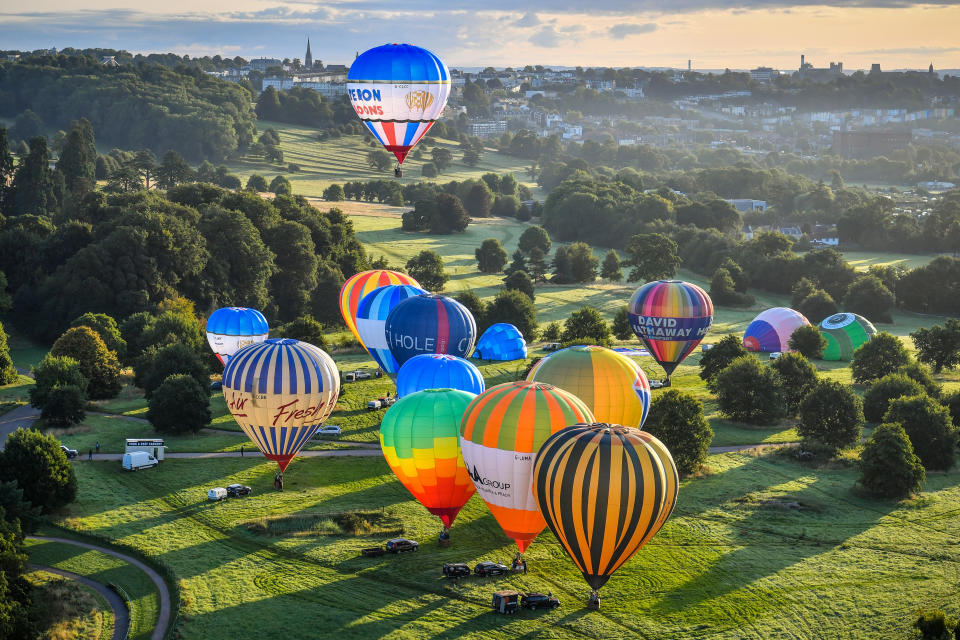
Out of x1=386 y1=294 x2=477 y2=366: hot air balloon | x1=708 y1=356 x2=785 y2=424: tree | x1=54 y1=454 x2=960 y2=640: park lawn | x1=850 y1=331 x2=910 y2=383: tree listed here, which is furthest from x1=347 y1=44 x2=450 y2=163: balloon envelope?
x1=850 y1=331 x2=910 y2=383: tree

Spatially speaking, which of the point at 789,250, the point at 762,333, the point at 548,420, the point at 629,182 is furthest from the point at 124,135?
the point at 548,420

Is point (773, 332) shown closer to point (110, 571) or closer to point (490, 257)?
point (490, 257)

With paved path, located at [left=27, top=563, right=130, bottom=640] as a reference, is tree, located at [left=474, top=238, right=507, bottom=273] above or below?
above

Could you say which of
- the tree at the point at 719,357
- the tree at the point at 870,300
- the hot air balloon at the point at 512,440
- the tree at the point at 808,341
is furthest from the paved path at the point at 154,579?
the tree at the point at 870,300

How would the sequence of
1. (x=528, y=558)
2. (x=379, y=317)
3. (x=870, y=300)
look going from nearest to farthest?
(x=528, y=558)
(x=379, y=317)
(x=870, y=300)

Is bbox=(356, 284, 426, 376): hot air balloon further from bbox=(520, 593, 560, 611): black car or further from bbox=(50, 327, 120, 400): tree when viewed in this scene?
bbox=(520, 593, 560, 611): black car

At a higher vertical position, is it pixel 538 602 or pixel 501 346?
pixel 501 346

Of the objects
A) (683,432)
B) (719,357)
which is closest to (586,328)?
(719,357)
